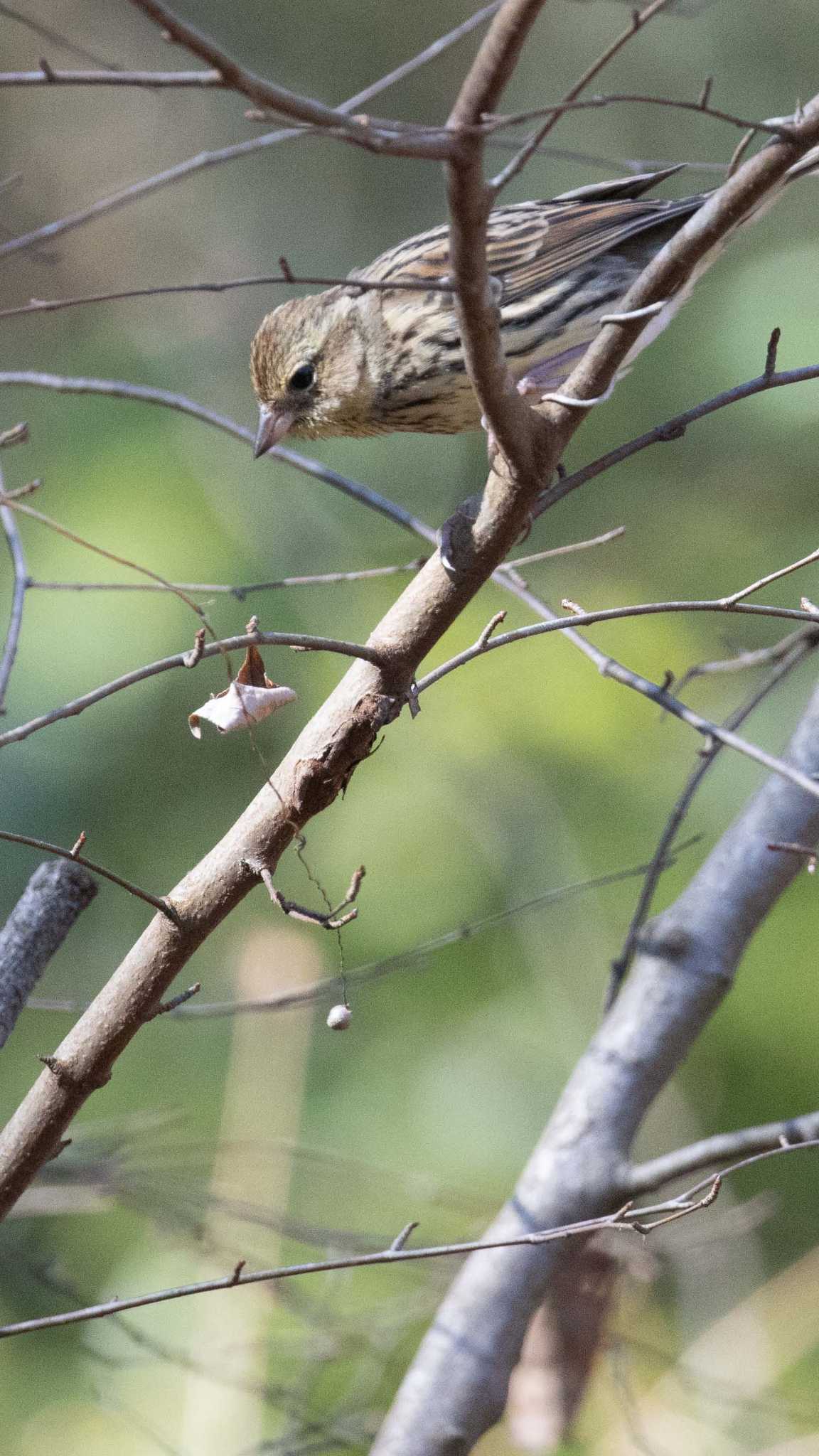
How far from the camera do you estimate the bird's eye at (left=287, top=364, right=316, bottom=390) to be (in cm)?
233

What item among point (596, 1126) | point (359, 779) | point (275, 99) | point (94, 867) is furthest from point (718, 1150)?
point (359, 779)

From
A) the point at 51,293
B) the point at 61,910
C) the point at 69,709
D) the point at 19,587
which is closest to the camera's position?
the point at 69,709

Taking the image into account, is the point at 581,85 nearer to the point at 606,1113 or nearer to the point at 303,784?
the point at 303,784

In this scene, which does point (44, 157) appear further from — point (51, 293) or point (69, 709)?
point (69, 709)

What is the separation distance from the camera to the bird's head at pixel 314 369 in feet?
7.48

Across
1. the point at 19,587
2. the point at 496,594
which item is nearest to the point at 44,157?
the point at 496,594

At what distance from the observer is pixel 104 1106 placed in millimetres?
3242

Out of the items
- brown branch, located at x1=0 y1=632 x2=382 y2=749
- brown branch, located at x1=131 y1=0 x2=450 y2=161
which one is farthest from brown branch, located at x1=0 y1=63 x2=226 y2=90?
brown branch, located at x1=0 y1=632 x2=382 y2=749

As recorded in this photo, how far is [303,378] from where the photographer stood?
2338mm

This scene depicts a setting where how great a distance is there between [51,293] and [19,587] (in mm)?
3132

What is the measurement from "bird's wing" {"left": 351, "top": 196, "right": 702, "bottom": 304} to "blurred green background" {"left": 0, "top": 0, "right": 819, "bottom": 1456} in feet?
0.45

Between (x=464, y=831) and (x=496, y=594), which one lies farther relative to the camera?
(x=496, y=594)

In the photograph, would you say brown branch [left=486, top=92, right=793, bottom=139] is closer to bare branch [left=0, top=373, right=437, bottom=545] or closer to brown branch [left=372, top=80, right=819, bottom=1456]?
bare branch [left=0, top=373, right=437, bottom=545]

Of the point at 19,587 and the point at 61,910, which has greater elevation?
the point at 19,587
